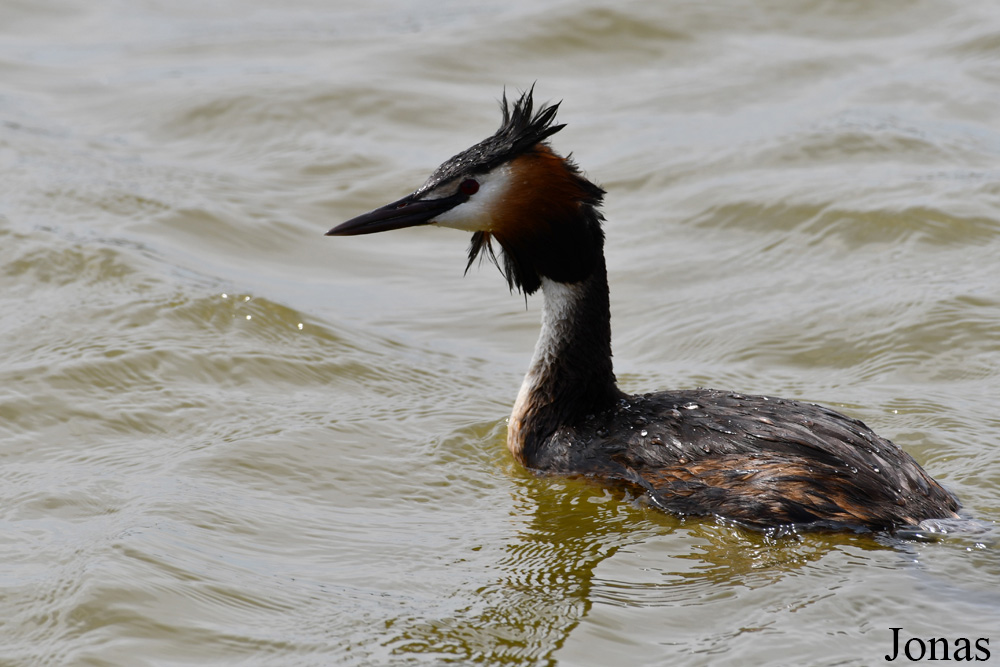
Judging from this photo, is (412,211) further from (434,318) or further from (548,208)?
(434,318)

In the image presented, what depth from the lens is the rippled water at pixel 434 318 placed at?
5254 mm

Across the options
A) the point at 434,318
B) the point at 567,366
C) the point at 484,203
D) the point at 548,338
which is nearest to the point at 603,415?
the point at 567,366

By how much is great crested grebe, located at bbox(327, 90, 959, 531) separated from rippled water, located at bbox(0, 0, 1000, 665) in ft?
0.51

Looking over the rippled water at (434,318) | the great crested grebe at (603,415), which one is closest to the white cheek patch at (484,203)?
the great crested grebe at (603,415)

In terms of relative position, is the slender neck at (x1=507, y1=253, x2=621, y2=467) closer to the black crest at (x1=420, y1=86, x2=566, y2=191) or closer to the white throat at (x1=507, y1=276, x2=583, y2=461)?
the white throat at (x1=507, y1=276, x2=583, y2=461)

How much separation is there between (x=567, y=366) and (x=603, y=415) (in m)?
0.35

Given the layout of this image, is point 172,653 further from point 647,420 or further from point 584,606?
point 647,420

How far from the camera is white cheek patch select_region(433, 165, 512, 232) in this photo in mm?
6453

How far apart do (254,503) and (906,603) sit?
2884 millimetres

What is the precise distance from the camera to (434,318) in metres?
8.70

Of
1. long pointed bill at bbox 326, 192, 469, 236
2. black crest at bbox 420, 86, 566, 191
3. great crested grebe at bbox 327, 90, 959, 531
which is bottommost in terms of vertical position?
great crested grebe at bbox 327, 90, 959, 531

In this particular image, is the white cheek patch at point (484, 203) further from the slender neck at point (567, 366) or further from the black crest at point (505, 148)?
the slender neck at point (567, 366)

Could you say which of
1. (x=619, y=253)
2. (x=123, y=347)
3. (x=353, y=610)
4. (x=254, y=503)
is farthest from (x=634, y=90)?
(x=353, y=610)

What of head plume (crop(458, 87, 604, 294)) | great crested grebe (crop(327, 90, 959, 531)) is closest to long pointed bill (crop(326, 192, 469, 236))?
great crested grebe (crop(327, 90, 959, 531))
